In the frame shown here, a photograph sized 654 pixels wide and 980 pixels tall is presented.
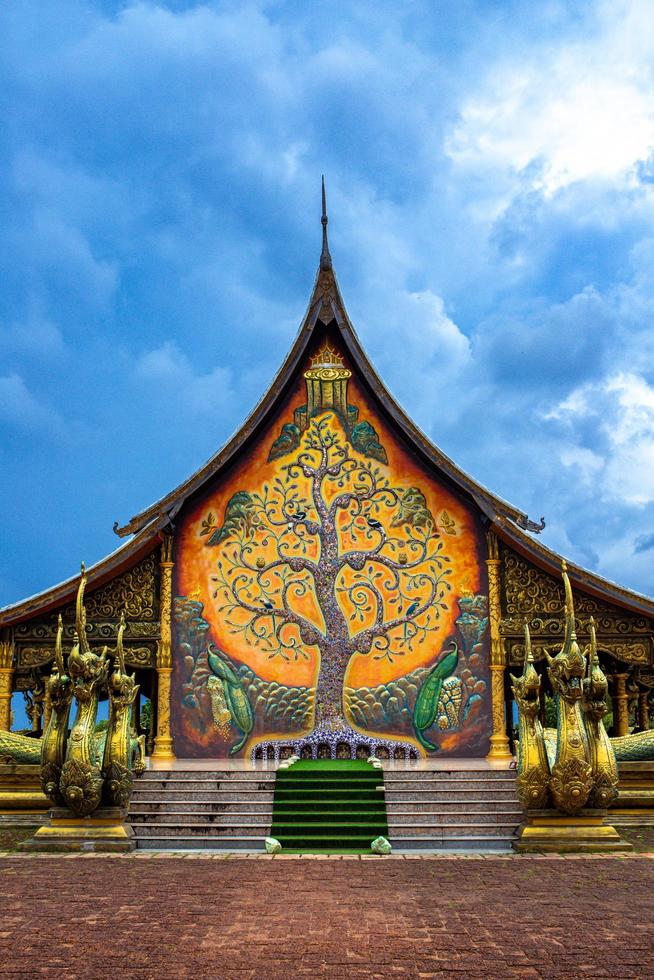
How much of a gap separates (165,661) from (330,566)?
7.64ft

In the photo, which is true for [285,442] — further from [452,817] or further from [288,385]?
[452,817]

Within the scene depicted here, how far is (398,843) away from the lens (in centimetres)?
802

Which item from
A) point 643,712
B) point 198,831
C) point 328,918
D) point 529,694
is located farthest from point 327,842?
point 643,712

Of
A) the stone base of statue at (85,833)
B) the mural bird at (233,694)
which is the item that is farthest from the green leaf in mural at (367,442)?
the stone base of statue at (85,833)

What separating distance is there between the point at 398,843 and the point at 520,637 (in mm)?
3893

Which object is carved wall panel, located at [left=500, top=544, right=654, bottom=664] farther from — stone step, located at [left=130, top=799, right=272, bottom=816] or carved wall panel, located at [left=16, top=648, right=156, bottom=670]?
carved wall panel, located at [left=16, top=648, right=156, bottom=670]

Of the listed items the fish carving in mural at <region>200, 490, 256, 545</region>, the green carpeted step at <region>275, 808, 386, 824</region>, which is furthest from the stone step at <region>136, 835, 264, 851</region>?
the fish carving in mural at <region>200, 490, 256, 545</region>

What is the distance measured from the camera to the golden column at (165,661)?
36.0ft

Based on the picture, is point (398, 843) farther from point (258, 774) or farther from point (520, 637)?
point (520, 637)

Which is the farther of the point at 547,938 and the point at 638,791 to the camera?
the point at 638,791

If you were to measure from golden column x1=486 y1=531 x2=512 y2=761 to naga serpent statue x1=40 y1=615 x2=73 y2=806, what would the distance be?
505cm

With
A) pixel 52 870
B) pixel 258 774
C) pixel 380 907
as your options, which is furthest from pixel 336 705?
→ pixel 380 907

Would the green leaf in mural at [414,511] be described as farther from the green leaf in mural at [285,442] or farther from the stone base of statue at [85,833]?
the stone base of statue at [85,833]

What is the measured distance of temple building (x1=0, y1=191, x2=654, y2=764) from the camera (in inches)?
436
